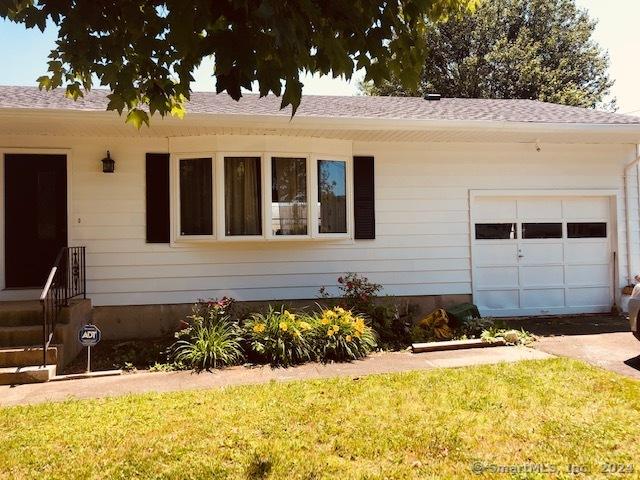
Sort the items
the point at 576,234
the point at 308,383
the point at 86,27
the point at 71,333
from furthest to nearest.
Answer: the point at 576,234 → the point at 71,333 → the point at 308,383 → the point at 86,27

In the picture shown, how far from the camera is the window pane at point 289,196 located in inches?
295

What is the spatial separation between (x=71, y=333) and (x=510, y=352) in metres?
5.68

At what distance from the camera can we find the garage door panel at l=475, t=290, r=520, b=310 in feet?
27.4

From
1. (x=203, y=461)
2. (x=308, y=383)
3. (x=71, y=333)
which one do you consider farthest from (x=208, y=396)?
(x=71, y=333)

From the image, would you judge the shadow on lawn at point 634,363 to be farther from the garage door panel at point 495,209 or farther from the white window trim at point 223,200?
the white window trim at point 223,200

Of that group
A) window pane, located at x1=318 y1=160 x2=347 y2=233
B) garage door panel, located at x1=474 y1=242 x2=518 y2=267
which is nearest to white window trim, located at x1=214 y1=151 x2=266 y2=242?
window pane, located at x1=318 y1=160 x2=347 y2=233

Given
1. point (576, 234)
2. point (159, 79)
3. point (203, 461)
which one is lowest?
point (203, 461)

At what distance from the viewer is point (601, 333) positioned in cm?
709

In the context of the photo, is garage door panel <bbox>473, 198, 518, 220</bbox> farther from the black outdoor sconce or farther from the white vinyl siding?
the black outdoor sconce

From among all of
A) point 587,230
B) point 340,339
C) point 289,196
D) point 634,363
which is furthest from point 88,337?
→ point 587,230

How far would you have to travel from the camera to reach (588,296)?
340 inches

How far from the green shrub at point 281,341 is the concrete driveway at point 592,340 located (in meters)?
3.13

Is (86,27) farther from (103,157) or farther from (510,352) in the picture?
(510,352)

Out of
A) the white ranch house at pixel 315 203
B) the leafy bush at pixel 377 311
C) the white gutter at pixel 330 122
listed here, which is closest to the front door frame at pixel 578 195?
the white ranch house at pixel 315 203
